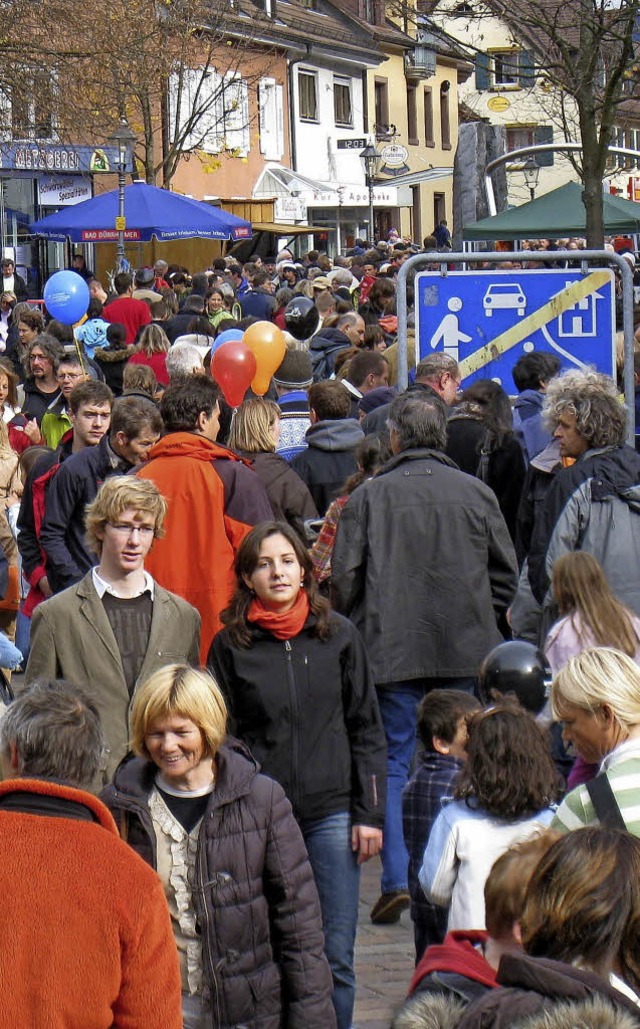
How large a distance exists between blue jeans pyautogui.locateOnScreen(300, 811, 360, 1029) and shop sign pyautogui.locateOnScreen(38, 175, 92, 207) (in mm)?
31682

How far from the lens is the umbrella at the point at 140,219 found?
22.1m

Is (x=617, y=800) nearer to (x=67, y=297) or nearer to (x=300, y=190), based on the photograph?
(x=67, y=297)

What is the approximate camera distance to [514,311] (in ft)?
24.7

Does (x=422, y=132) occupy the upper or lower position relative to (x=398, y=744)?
upper

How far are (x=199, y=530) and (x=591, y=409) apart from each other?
1.51 metres

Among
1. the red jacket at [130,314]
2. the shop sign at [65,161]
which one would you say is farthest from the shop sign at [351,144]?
the red jacket at [130,314]

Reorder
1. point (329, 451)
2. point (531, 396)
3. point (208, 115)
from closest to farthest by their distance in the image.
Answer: point (531, 396)
point (329, 451)
point (208, 115)

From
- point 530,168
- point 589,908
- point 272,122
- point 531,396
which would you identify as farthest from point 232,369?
point 272,122

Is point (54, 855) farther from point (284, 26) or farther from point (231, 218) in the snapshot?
point (284, 26)

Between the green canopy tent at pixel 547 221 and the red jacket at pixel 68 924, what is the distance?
13159 mm

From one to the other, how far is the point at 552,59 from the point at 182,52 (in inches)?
635

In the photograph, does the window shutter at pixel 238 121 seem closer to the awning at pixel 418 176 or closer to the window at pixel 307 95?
the window at pixel 307 95

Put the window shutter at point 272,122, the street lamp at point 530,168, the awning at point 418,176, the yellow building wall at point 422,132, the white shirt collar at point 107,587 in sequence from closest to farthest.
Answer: the white shirt collar at point 107,587 → the street lamp at point 530,168 → the awning at point 418,176 → the window shutter at point 272,122 → the yellow building wall at point 422,132

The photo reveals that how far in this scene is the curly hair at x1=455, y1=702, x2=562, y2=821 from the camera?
3961 millimetres
